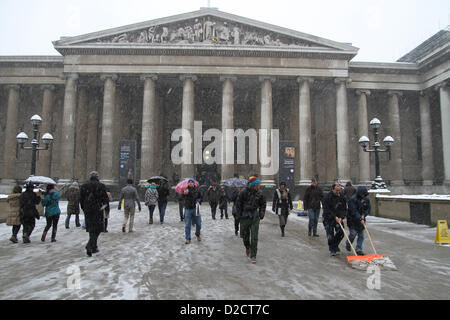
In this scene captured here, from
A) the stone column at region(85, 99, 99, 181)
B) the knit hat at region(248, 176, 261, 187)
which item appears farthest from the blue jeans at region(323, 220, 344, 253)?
the stone column at region(85, 99, 99, 181)

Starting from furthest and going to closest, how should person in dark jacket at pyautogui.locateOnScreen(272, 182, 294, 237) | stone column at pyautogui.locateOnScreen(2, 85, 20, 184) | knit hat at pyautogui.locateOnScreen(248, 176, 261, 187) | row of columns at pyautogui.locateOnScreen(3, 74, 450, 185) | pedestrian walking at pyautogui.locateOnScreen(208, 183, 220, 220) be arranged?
stone column at pyautogui.locateOnScreen(2, 85, 20, 184)
row of columns at pyautogui.locateOnScreen(3, 74, 450, 185)
pedestrian walking at pyautogui.locateOnScreen(208, 183, 220, 220)
person in dark jacket at pyautogui.locateOnScreen(272, 182, 294, 237)
knit hat at pyautogui.locateOnScreen(248, 176, 261, 187)

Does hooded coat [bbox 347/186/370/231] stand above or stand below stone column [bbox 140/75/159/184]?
below

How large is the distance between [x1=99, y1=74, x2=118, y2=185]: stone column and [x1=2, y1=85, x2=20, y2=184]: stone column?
9.83 metres

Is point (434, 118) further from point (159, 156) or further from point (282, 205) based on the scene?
point (282, 205)

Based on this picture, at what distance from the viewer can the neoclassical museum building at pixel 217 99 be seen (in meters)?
27.6

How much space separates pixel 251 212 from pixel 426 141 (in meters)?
31.0

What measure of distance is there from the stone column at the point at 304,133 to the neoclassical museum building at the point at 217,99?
9cm

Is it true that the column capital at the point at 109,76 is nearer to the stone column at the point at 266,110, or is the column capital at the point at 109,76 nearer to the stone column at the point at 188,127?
the stone column at the point at 188,127

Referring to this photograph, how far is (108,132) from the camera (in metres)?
27.4

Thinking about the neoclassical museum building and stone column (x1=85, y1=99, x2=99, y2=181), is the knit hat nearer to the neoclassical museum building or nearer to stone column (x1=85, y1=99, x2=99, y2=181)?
the neoclassical museum building

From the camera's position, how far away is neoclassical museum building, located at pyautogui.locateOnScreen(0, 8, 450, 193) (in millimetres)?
27609

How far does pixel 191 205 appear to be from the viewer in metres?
8.86

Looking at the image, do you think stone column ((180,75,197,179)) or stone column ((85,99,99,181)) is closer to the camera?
stone column ((180,75,197,179))

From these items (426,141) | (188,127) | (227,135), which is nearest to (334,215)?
(227,135)
